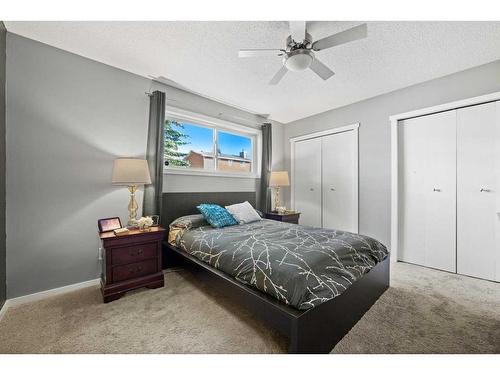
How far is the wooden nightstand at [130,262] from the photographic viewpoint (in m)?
2.00

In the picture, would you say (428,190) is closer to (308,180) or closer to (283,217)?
(308,180)

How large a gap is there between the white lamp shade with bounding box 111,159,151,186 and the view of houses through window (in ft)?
2.58

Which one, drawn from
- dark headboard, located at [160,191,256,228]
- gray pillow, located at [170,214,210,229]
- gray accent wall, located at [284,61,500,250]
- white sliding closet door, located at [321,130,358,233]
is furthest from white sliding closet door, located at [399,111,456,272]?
gray pillow, located at [170,214,210,229]

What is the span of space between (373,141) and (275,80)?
2.09 metres

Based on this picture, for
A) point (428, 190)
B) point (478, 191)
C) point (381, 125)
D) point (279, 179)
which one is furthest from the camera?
point (279, 179)

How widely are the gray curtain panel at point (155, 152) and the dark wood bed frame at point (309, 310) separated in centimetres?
76

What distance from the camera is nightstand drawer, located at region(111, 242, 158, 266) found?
2.04 meters

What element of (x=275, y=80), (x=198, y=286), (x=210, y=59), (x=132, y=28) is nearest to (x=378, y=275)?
(x=198, y=286)

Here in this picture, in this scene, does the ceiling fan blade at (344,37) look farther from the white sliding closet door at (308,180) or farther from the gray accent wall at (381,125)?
the white sliding closet door at (308,180)

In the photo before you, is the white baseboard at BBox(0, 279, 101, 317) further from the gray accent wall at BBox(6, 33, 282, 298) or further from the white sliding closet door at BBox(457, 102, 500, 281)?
the white sliding closet door at BBox(457, 102, 500, 281)

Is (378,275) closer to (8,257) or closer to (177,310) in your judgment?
(177,310)

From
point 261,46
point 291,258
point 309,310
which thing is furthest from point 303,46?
point 309,310

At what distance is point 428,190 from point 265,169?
97.1 inches

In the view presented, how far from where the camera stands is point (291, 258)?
5.01ft
